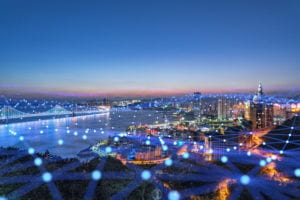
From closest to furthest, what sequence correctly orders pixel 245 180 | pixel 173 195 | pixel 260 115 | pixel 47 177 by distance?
pixel 47 177 < pixel 173 195 < pixel 245 180 < pixel 260 115

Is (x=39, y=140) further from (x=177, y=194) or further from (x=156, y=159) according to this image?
(x=177, y=194)

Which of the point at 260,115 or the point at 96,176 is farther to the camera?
the point at 260,115

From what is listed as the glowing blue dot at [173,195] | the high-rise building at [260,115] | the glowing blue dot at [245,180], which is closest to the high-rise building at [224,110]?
the high-rise building at [260,115]

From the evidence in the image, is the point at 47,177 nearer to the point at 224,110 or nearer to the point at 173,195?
the point at 173,195

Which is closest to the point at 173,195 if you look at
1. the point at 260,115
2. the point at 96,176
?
the point at 96,176

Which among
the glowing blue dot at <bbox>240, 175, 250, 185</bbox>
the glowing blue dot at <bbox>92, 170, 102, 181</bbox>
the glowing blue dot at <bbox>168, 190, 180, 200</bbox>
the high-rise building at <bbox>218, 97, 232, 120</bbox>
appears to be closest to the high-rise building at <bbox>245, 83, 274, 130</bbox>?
the high-rise building at <bbox>218, 97, 232, 120</bbox>

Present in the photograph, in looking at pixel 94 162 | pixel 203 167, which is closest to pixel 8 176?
pixel 94 162

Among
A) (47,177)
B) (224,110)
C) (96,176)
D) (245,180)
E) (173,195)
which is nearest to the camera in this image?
(47,177)

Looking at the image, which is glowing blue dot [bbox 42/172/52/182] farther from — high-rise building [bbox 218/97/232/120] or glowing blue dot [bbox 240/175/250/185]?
high-rise building [bbox 218/97/232/120]

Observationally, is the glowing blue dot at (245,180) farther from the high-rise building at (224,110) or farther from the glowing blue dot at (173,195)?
the high-rise building at (224,110)

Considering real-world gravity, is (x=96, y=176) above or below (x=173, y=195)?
above

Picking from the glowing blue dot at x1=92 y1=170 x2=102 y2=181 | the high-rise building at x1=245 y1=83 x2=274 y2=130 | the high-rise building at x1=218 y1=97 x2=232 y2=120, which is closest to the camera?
the glowing blue dot at x1=92 y1=170 x2=102 y2=181
